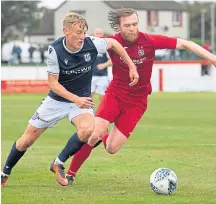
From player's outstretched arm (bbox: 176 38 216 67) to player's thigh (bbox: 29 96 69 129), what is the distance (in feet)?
5.95

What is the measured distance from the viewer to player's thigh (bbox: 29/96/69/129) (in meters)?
10.4

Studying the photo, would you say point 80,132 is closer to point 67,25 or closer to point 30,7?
point 67,25

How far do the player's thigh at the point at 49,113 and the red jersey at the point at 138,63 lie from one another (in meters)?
1.14

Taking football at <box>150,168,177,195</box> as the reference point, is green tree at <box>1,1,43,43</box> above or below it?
below

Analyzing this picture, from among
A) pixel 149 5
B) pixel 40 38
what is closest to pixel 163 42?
pixel 149 5

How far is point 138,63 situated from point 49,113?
1636 millimetres

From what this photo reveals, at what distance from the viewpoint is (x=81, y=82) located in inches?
409

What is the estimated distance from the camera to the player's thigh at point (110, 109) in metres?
11.4

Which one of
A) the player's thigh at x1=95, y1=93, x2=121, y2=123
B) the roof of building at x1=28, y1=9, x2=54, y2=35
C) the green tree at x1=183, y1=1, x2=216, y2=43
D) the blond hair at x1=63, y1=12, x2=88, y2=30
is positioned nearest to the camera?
the blond hair at x1=63, y1=12, x2=88, y2=30

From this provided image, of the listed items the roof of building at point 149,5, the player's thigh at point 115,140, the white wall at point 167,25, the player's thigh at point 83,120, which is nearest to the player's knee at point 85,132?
the player's thigh at point 83,120

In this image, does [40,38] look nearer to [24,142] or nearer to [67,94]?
[24,142]

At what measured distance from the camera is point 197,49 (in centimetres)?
1062

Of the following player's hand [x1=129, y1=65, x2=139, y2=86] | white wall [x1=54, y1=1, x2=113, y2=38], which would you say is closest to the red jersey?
player's hand [x1=129, y1=65, x2=139, y2=86]

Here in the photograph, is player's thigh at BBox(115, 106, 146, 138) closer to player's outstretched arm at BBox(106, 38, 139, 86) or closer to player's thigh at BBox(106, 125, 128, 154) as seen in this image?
player's thigh at BBox(106, 125, 128, 154)
